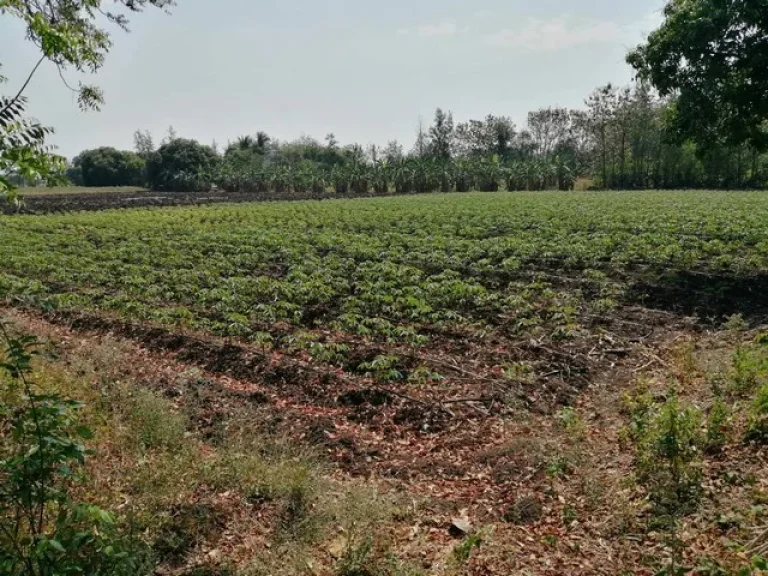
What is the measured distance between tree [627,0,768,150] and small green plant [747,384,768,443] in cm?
993

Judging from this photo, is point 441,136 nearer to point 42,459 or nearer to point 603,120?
point 603,120

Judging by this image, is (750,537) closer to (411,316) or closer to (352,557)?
(352,557)

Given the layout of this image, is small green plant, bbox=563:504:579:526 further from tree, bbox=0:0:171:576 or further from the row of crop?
the row of crop

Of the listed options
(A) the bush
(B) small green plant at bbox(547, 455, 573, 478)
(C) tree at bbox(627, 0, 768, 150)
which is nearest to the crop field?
(B) small green plant at bbox(547, 455, 573, 478)

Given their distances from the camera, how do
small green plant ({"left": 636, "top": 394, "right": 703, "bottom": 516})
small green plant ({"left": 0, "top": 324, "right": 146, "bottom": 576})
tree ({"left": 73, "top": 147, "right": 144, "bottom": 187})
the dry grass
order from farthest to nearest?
tree ({"left": 73, "top": 147, "right": 144, "bottom": 187})
small green plant ({"left": 636, "top": 394, "right": 703, "bottom": 516})
the dry grass
small green plant ({"left": 0, "top": 324, "right": 146, "bottom": 576})

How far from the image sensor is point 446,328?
439 inches

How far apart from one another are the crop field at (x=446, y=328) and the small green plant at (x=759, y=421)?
114 centimetres

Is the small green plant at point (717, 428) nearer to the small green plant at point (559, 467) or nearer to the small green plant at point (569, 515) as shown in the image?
the small green plant at point (559, 467)

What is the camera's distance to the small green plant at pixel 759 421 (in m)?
5.56

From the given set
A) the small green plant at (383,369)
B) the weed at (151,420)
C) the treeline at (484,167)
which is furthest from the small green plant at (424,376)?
the treeline at (484,167)

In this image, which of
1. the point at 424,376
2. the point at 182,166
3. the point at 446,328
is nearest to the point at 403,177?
the point at 182,166

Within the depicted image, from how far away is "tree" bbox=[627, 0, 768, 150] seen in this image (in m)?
12.4

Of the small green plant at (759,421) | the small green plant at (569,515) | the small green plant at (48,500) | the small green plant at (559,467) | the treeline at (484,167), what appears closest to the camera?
the small green plant at (48,500)

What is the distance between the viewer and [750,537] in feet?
13.8
